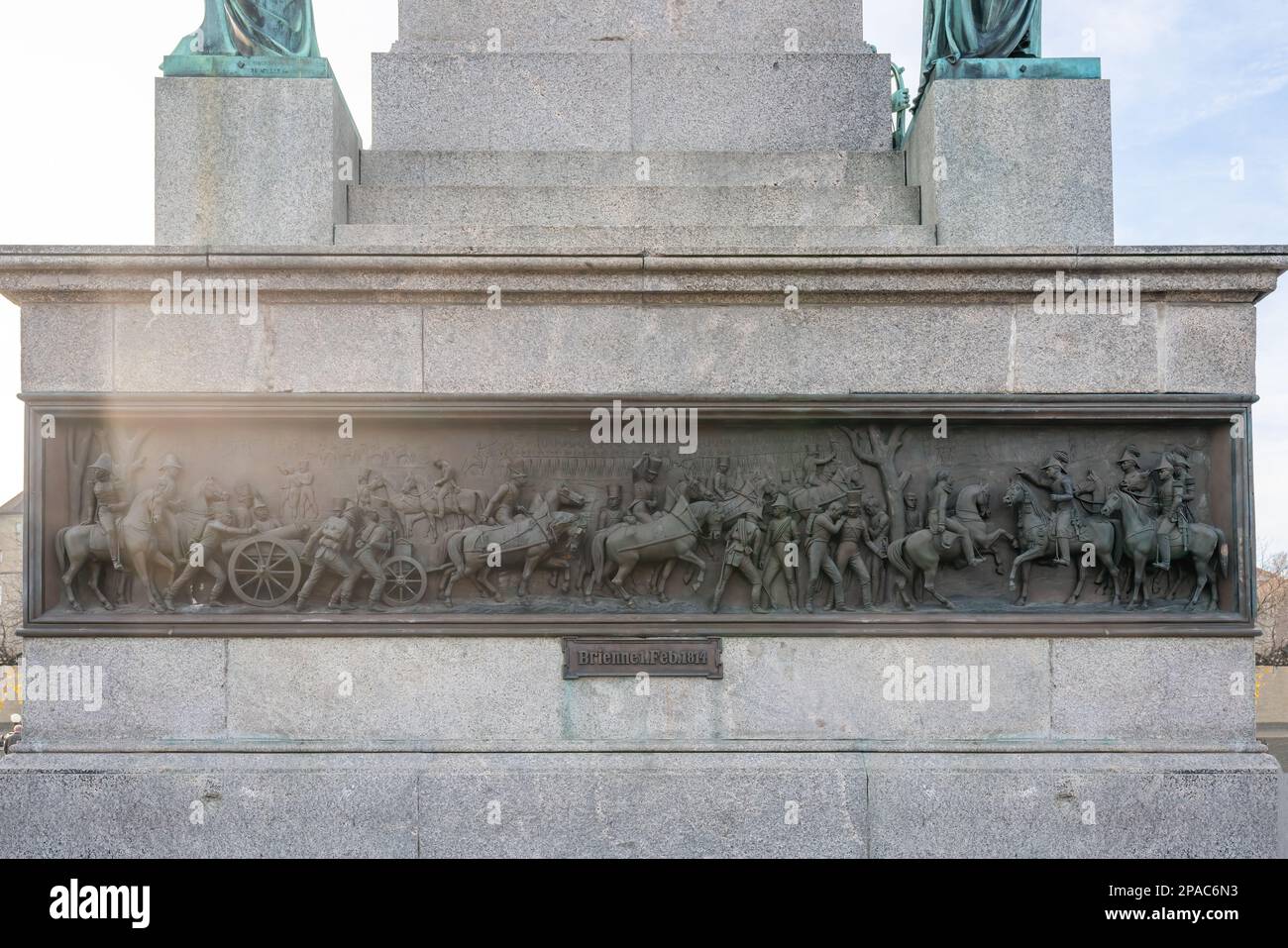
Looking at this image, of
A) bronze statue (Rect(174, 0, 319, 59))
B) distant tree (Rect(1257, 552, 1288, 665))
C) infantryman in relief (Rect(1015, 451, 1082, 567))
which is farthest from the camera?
distant tree (Rect(1257, 552, 1288, 665))

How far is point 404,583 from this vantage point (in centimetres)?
718

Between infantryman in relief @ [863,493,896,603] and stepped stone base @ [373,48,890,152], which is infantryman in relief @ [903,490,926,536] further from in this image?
stepped stone base @ [373,48,890,152]

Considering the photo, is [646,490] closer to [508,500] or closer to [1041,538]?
[508,500]

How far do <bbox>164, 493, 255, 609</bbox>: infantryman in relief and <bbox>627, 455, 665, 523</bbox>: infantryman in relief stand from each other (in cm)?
291

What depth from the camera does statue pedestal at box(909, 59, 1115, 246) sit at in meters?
7.59

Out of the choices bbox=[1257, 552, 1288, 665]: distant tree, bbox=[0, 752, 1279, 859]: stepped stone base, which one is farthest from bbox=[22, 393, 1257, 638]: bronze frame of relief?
bbox=[1257, 552, 1288, 665]: distant tree

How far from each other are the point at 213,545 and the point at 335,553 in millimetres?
944

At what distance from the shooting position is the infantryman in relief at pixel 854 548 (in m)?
7.12

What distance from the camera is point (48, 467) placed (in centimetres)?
713

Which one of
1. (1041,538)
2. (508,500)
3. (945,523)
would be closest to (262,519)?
(508,500)

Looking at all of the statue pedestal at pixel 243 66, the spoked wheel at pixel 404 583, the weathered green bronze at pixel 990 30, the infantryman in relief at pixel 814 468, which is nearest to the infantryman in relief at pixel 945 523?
the infantryman in relief at pixel 814 468

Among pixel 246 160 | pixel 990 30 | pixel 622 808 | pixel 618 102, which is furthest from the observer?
pixel 618 102

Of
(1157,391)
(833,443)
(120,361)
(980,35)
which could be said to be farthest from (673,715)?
(980,35)
